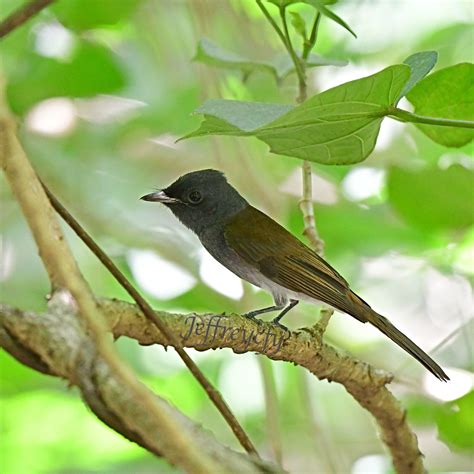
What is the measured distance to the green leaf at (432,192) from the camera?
90.1 inches

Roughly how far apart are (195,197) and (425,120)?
1.64 metres

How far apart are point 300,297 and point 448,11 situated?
1953mm

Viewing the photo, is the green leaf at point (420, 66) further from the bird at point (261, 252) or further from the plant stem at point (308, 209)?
the bird at point (261, 252)

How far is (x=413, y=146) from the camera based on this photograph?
355 cm

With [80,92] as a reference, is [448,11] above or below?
above

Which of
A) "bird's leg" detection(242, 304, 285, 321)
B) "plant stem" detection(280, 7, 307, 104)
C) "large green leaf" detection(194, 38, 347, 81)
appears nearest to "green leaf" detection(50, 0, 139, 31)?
"large green leaf" detection(194, 38, 347, 81)

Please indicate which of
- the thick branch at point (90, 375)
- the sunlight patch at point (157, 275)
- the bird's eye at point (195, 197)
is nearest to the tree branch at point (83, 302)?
the thick branch at point (90, 375)

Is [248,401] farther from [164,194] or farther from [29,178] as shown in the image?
[29,178]

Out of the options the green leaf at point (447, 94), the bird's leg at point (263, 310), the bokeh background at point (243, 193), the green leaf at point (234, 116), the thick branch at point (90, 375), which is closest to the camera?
the thick branch at point (90, 375)

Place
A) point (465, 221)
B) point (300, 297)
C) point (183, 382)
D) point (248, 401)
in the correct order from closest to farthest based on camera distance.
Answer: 1. point (465, 221)
2. point (300, 297)
3. point (183, 382)
4. point (248, 401)

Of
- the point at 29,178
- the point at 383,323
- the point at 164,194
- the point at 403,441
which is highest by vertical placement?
the point at 164,194

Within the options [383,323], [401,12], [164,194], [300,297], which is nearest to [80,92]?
[164,194]

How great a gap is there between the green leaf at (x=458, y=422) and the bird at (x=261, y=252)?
12 centimetres

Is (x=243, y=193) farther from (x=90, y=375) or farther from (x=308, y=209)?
(x=90, y=375)
